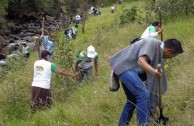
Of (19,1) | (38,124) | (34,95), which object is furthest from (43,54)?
(19,1)

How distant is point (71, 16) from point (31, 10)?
19.3 ft

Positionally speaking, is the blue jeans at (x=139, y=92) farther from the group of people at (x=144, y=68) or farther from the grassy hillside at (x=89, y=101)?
the grassy hillside at (x=89, y=101)

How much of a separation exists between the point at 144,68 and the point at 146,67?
4 cm

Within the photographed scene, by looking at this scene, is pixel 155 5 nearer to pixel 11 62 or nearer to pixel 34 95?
pixel 11 62

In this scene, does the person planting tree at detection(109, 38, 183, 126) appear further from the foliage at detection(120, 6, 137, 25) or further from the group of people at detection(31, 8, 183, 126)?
the foliage at detection(120, 6, 137, 25)

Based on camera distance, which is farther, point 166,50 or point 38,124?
point 38,124

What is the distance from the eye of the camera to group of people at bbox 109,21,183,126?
421 centimetres

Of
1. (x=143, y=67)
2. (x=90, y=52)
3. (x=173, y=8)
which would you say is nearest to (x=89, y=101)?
(x=90, y=52)

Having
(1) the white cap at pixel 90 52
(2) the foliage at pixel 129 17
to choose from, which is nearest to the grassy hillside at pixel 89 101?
(1) the white cap at pixel 90 52

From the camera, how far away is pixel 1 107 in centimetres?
758

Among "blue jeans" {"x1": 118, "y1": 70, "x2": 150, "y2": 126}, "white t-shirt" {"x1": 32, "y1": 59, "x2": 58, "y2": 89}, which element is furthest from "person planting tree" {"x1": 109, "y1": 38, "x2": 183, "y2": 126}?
"white t-shirt" {"x1": 32, "y1": 59, "x2": 58, "y2": 89}

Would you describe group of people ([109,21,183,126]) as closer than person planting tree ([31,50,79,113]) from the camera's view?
Yes

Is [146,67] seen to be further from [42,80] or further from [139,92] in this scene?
[42,80]

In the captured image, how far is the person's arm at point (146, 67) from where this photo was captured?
160 inches
